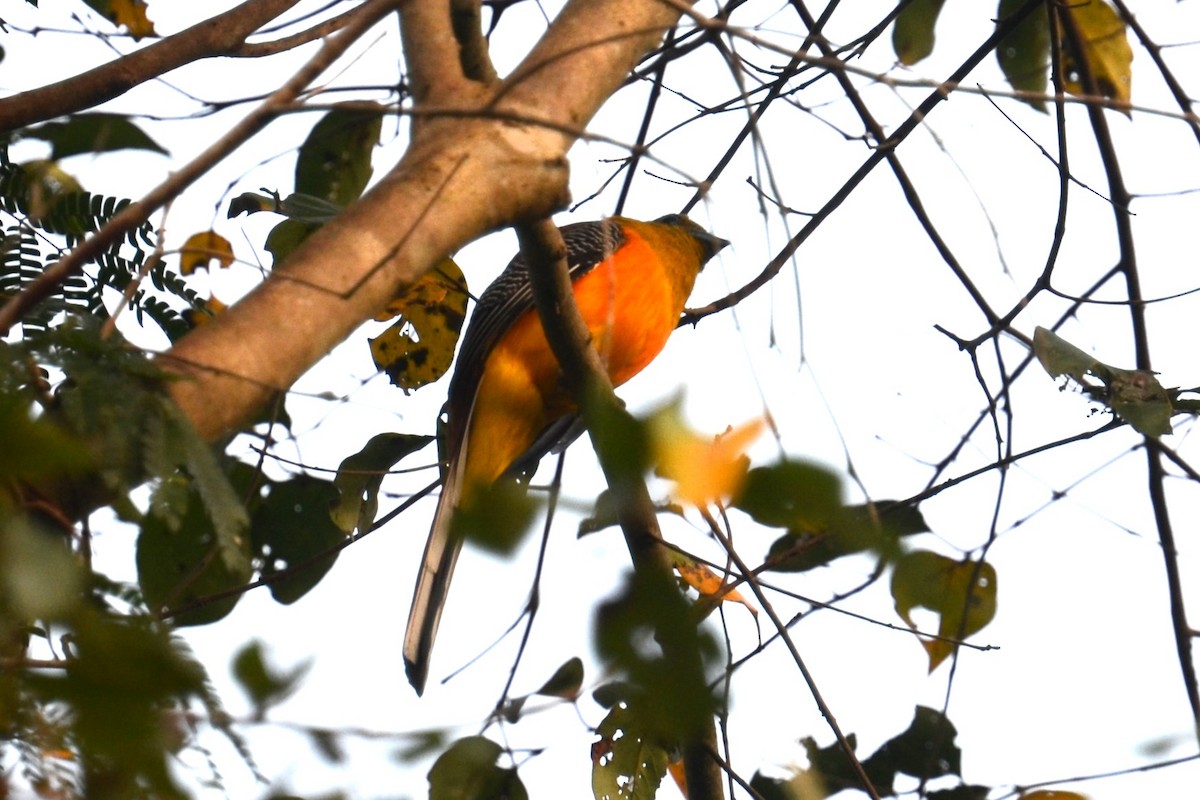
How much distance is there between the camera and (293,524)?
2721 millimetres

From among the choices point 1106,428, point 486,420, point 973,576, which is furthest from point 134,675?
point 486,420

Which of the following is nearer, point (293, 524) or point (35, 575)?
point (35, 575)

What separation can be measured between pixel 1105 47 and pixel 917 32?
1.52ft

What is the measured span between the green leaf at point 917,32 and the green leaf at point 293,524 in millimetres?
1802

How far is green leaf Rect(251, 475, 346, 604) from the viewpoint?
2703 mm

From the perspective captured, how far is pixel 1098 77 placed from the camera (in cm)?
318

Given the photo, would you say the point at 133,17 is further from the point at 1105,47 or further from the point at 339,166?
the point at 1105,47

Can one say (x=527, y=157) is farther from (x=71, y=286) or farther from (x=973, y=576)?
(x=973, y=576)

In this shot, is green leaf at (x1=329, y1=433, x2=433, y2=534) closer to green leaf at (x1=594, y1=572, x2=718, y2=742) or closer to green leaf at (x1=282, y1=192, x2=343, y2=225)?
green leaf at (x1=282, y1=192, x2=343, y2=225)

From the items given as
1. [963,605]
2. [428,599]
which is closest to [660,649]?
[963,605]

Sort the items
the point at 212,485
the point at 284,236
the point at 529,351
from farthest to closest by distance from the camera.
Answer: the point at 529,351
the point at 284,236
the point at 212,485

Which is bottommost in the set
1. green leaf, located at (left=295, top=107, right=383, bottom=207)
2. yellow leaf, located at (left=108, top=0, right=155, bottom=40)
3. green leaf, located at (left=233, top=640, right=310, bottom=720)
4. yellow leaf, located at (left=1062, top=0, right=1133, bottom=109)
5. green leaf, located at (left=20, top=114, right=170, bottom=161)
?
green leaf, located at (left=233, top=640, right=310, bottom=720)

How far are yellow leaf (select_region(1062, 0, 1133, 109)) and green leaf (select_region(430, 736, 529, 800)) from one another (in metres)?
2.17

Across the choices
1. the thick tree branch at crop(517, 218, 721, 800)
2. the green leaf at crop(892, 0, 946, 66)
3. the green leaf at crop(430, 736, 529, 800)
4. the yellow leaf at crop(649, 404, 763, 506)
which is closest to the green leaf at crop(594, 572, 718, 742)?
the yellow leaf at crop(649, 404, 763, 506)
